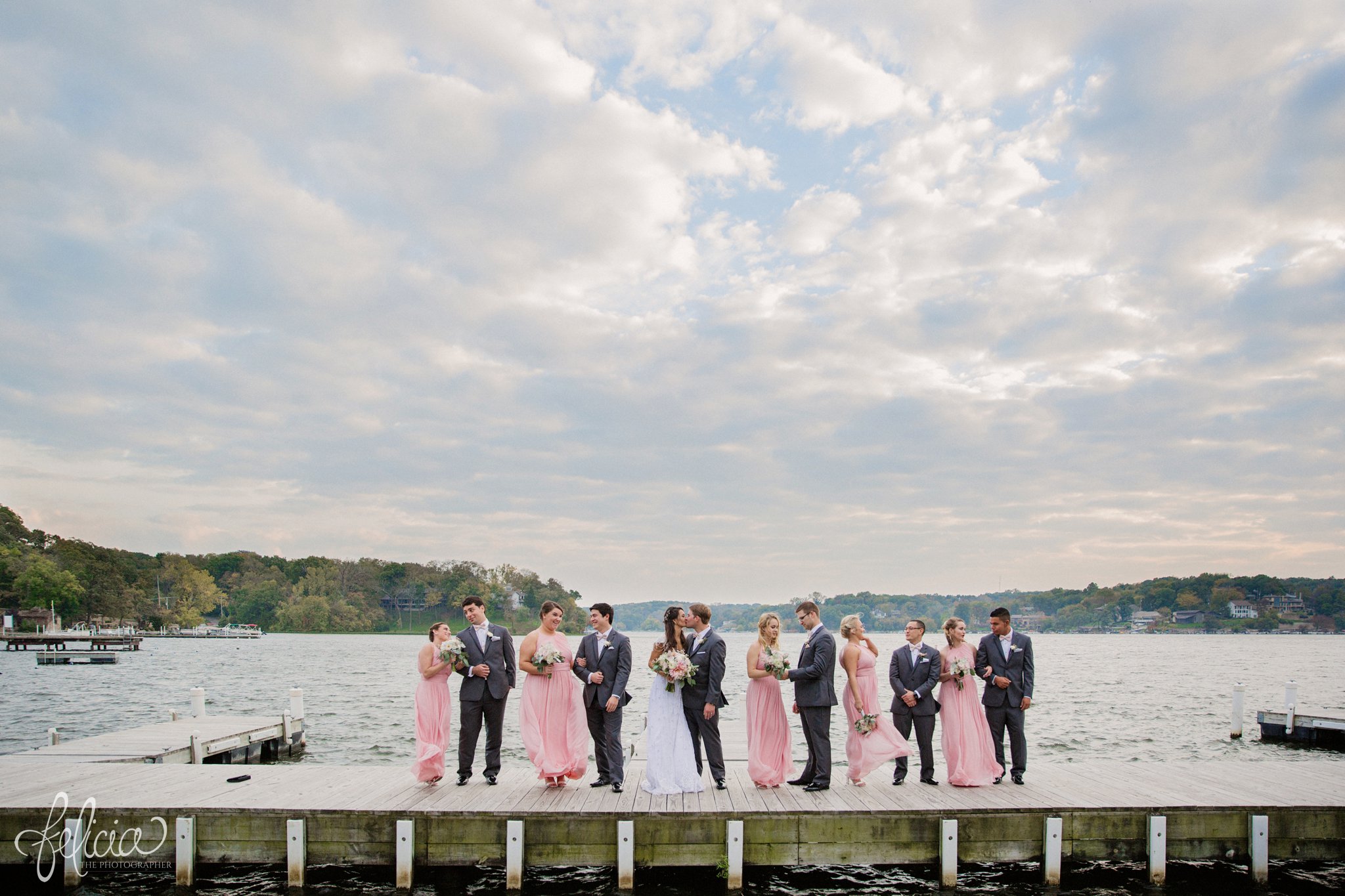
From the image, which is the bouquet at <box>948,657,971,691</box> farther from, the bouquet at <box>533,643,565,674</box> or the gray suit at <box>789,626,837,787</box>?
the bouquet at <box>533,643,565,674</box>

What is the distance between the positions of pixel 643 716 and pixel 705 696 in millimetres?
21355

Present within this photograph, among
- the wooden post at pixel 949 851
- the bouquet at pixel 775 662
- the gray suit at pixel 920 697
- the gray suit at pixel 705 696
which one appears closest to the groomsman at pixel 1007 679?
the gray suit at pixel 920 697

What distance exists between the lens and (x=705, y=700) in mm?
10867

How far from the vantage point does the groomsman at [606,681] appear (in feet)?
35.3

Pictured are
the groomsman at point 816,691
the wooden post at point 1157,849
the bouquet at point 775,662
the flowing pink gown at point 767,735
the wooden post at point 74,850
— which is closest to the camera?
the wooden post at point 74,850

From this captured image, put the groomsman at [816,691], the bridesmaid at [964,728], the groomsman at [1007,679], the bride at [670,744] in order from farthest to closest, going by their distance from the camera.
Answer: the groomsman at [1007,679]
the bridesmaid at [964,728]
the groomsman at [816,691]
the bride at [670,744]

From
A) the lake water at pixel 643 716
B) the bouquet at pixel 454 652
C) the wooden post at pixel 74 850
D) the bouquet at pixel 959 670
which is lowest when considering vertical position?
the lake water at pixel 643 716

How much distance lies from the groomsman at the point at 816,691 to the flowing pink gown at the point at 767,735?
30 centimetres

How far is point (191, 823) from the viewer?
10.1 meters

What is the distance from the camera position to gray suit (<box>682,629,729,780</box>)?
A: 35.5ft

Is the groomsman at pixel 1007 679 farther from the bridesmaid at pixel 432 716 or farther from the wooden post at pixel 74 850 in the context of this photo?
the wooden post at pixel 74 850

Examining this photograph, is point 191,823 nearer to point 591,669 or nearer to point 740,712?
point 591,669

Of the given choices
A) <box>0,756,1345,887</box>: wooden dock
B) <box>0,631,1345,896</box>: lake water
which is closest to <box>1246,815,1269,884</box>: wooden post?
<box>0,756,1345,887</box>: wooden dock

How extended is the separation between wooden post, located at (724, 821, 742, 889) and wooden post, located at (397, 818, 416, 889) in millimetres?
3584
